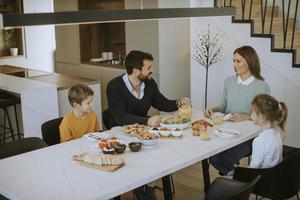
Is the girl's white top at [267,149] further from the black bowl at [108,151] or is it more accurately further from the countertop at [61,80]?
the countertop at [61,80]

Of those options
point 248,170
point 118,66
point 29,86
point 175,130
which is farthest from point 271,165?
point 118,66

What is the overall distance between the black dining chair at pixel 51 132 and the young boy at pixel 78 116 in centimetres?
13

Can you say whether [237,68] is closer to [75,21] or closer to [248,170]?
[248,170]

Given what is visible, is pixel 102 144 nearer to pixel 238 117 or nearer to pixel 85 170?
pixel 85 170

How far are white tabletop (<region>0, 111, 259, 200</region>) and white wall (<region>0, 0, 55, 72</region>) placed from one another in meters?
5.29

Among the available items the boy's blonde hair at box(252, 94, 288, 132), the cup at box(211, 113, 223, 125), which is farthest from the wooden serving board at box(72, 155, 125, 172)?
the cup at box(211, 113, 223, 125)

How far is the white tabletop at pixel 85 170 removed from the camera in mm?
2051

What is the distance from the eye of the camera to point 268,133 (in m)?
2.63

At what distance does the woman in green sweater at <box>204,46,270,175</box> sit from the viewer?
326 centimetres

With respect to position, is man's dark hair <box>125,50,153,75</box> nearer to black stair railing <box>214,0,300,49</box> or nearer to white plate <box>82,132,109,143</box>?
white plate <box>82,132,109,143</box>

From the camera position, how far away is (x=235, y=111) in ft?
11.6

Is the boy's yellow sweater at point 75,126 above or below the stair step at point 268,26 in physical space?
below

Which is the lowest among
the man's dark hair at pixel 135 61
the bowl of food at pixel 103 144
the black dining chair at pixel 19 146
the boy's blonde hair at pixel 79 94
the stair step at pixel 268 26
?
the black dining chair at pixel 19 146

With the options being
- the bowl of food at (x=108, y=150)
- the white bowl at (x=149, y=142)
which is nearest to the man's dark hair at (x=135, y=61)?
the white bowl at (x=149, y=142)
